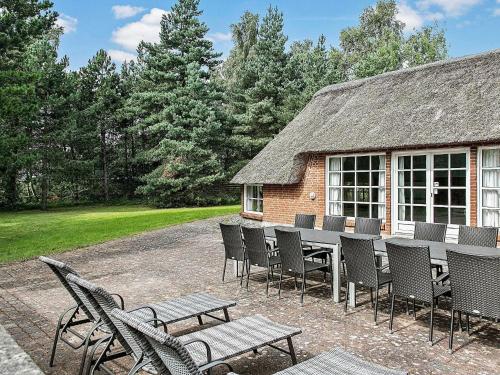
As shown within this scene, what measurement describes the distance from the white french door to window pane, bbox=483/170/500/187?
0.38 metres

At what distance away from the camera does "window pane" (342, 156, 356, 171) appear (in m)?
12.8

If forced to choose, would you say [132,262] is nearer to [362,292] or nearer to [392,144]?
[362,292]

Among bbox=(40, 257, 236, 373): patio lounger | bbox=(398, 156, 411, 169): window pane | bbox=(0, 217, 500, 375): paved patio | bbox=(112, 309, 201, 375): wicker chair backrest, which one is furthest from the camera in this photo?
bbox=(398, 156, 411, 169): window pane

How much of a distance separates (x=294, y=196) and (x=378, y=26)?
3878 centimetres

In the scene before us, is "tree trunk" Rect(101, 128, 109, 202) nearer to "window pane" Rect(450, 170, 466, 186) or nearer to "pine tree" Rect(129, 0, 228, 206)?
"pine tree" Rect(129, 0, 228, 206)

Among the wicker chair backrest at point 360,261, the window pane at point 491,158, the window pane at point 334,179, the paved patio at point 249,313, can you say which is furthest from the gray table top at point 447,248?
the window pane at point 334,179

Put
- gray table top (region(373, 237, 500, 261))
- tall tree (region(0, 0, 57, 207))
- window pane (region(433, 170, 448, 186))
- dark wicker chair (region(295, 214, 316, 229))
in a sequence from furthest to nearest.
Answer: tall tree (region(0, 0, 57, 207)), window pane (region(433, 170, 448, 186)), dark wicker chair (region(295, 214, 316, 229)), gray table top (region(373, 237, 500, 261))

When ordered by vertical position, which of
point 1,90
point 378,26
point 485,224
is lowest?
point 485,224

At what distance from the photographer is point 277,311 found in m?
6.39

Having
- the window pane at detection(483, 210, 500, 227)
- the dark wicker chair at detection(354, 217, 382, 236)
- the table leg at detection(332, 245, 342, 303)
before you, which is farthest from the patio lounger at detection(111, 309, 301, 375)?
the window pane at detection(483, 210, 500, 227)

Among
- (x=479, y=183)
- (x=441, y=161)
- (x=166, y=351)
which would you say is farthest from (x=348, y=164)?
(x=166, y=351)

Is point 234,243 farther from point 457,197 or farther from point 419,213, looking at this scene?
point 457,197

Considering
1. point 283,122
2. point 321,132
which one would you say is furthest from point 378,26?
point 321,132

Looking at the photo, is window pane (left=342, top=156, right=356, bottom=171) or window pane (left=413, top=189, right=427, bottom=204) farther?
window pane (left=342, top=156, right=356, bottom=171)
